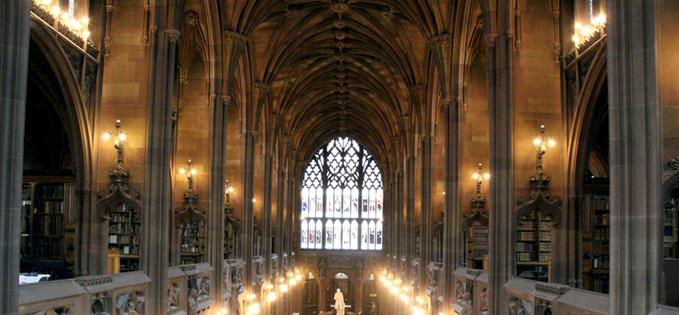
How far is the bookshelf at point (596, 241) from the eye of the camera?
2388 cm

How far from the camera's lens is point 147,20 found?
853 inches

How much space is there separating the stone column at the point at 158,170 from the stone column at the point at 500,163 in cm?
864

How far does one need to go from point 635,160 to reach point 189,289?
1598cm

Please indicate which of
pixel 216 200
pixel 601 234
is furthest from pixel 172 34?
pixel 601 234

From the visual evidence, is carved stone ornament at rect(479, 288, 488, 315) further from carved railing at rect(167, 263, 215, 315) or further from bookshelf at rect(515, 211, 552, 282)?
carved railing at rect(167, 263, 215, 315)

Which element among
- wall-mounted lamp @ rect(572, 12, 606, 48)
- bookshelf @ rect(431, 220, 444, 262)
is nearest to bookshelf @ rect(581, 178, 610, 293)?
wall-mounted lamp @ rect(572, 12, 606, 48)

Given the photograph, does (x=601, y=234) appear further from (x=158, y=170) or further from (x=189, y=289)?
(x=158, y=170)

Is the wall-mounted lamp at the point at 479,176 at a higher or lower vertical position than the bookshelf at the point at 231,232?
higher

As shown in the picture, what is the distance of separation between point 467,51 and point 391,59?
51.3 ft

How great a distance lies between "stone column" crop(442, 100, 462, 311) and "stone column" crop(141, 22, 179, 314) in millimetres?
10561

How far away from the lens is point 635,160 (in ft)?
36.8

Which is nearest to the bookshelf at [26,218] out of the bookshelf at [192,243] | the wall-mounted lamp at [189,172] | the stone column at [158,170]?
the wall-mounted lamp at [189,172]

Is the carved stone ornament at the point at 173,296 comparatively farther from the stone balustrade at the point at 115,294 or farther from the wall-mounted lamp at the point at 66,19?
the wall-mounted lamp at the point at 66,19

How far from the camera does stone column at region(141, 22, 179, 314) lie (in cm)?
1952
